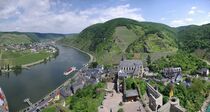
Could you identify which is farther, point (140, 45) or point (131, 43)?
point (131, 43)

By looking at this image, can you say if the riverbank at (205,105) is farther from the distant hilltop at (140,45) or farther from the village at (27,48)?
the village at (27,48)

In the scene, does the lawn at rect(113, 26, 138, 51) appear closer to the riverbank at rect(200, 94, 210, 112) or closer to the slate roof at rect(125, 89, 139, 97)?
the riverbank at rect(200, 94, 210, 112)

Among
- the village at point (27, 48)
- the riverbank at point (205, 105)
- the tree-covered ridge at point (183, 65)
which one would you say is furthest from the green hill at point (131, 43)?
the riverbank at point (205, 105)

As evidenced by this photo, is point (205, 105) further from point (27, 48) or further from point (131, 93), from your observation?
point (27, 48)

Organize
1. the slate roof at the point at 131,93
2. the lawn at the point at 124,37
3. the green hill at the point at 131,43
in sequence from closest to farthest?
the slate roof at the point at 131,93 < the green hill at the point at 131,43 < the lawn at the point at 124,37

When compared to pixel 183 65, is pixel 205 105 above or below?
below

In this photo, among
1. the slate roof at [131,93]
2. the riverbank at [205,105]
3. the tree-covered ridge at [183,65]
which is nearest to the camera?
the slate roof at [131,93]

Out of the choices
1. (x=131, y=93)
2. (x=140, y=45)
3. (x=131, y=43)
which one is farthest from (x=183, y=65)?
(x=131, y=43)

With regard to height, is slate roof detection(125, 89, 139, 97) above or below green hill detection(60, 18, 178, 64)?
below

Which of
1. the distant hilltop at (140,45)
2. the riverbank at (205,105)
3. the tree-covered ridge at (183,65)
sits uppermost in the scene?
the distant hilltop at (140,45)

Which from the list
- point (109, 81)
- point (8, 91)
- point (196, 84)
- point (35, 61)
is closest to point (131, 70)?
point (109, 81)

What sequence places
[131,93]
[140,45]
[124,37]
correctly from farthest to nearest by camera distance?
[124,37]
[140,45]
[131,93]

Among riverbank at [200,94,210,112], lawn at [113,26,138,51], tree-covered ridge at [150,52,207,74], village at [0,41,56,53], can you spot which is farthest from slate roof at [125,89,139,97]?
village at [0,41,56,53]

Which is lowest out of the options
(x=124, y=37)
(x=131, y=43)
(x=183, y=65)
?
(x=183, y=65)
